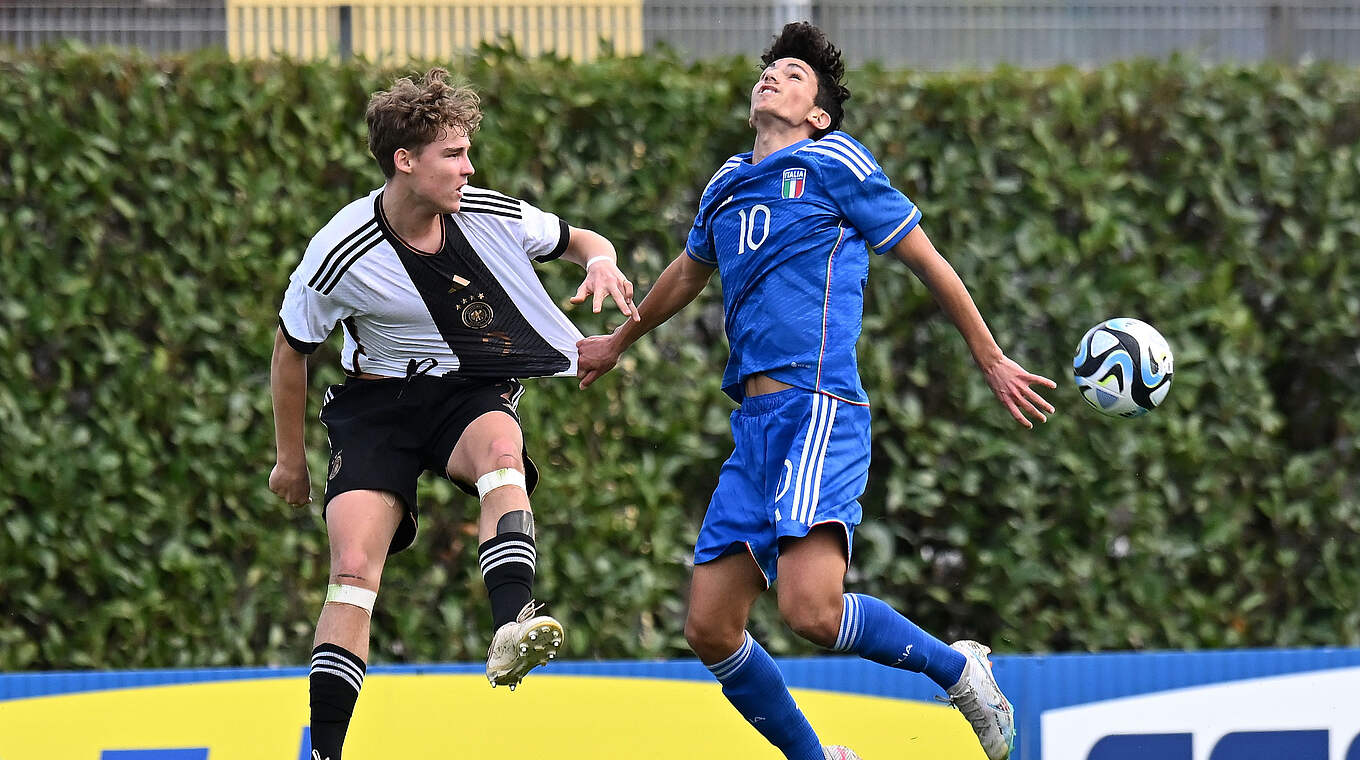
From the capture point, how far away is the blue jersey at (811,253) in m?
4.38

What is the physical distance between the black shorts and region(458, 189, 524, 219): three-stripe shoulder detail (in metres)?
0.52

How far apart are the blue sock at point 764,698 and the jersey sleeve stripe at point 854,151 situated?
1430 mm

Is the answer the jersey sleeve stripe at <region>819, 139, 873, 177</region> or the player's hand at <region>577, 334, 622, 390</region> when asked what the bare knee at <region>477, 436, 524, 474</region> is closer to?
the player's hand at <region>577, 334, 622, 390</region>

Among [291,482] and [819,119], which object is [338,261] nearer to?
[291,482]

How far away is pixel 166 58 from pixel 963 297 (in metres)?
3.80

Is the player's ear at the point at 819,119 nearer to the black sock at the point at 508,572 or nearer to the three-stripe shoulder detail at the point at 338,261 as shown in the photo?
the three-stripe shoulder detail at the point at 338,261

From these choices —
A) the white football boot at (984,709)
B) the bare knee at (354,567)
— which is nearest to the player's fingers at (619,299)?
the bare knee at (354,567)

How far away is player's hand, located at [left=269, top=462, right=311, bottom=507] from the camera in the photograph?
15.5ft

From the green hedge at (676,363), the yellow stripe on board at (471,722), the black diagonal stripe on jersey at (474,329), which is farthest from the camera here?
the green hedge at (676,363)

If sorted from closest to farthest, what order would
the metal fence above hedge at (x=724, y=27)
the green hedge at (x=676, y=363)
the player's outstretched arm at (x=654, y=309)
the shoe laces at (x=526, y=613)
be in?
the shoe laces at (x=526, y=613) < the player's outstretched arm at (x=654, y=309) < the green hedge at (x=676, y=363) < the metal fence above hedge at (x=724, y=27)

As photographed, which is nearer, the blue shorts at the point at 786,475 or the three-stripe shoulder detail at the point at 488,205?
the blue shorts at the point at 786,475

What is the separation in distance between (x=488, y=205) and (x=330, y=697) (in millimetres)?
1518

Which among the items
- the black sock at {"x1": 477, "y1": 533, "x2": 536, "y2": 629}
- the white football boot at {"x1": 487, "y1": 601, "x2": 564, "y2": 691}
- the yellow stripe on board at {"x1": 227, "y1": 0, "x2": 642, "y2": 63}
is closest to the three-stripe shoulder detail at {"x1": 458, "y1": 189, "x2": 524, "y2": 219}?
the black sock at {"x1": 477, "y1": 533, "x2": 536, "y2": 629}

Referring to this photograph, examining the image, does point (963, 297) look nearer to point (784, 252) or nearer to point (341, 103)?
point (784, 252)
